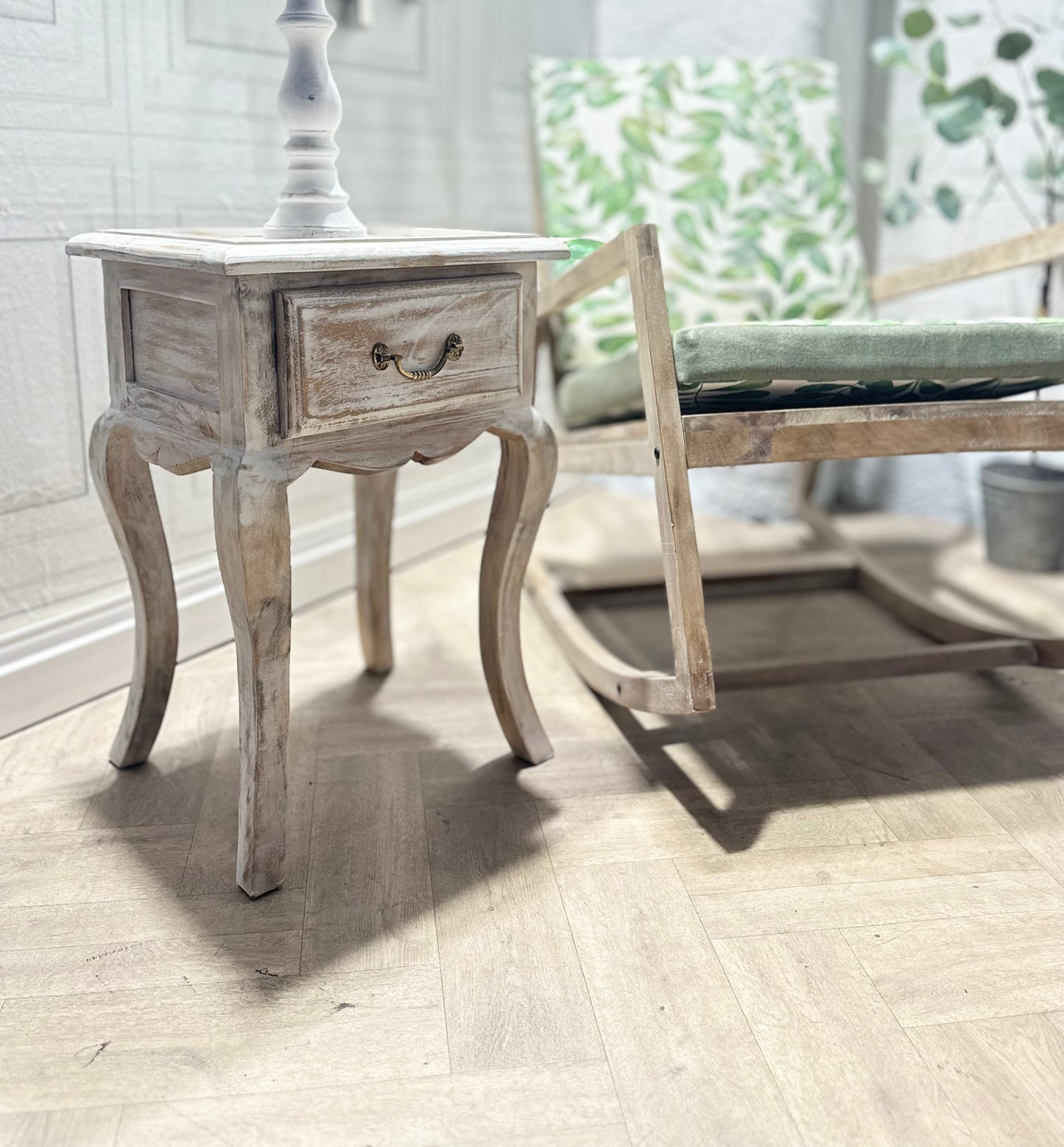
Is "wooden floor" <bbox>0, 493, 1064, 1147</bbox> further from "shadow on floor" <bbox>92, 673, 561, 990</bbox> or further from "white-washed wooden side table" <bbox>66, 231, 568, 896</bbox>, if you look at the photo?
"white-washed wooden side table" <bbox>66, 231, 568, 896</bbox>

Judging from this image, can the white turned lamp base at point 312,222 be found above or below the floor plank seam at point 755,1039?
above

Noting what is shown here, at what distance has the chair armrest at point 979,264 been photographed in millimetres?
1341

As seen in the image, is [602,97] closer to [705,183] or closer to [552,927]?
[705,183]

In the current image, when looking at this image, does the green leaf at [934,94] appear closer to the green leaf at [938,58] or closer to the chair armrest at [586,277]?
the green leaf at [938,58]

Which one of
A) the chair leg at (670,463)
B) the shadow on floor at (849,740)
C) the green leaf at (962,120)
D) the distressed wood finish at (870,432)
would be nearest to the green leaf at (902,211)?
the green leaf at (962,120)

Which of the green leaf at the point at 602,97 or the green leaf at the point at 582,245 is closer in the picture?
the green leaf at the point at 582,245

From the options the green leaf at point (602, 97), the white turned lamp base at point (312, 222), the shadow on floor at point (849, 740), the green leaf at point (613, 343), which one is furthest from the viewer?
the green leaf at point (602, 97)

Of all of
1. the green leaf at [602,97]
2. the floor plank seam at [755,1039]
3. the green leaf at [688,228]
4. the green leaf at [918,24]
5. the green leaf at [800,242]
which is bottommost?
the floor plank seam at [755,1039]

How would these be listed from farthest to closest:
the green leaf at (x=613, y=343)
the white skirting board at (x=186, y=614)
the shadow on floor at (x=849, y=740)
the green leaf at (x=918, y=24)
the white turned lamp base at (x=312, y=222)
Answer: the green leaf at (x=918, y=24) < the green leaf at (x=613, y=343) < the white skirting board at (x=186, y=614) < the shadow on floor at (x=849, y=740) < the white turned lamp base at (x=312, y=222)

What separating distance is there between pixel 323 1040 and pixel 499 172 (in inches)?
62.4

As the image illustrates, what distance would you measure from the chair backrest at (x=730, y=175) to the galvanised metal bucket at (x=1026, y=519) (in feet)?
1.41

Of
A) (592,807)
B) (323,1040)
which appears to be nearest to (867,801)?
(592,807)

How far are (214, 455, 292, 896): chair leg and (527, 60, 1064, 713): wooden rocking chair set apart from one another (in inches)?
14.3

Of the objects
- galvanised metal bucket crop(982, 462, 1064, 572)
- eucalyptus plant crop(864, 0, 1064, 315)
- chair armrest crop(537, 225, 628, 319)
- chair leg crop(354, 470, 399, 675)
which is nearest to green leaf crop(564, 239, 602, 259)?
chair armrest crop(537, 225, 628, 319)
